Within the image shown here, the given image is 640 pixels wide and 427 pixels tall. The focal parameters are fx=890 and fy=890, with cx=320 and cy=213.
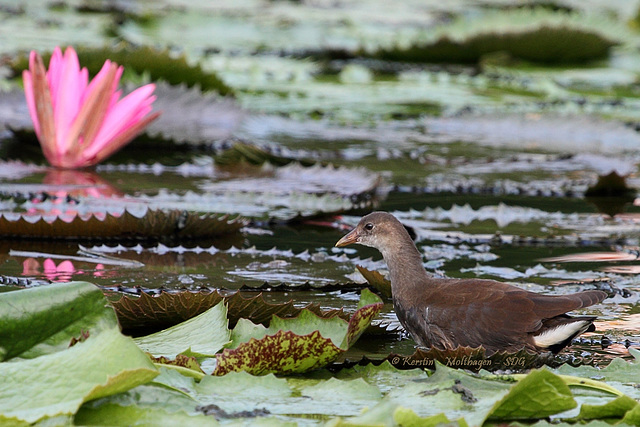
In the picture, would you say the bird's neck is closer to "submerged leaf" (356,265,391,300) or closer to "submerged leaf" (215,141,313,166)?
"submerged leaf" (356,265,391,300)

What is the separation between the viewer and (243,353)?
5.01 feet

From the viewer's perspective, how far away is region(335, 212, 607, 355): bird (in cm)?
191

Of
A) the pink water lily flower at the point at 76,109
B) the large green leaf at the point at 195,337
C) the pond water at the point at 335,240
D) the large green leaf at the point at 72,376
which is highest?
the pink water lily flower at the point at 76,109

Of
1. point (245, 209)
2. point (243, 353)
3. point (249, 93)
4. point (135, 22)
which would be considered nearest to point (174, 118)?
point (249, 93)

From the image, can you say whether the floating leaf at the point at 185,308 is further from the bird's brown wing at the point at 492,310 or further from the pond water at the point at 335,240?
the bird's brown wing at the point at 492,310

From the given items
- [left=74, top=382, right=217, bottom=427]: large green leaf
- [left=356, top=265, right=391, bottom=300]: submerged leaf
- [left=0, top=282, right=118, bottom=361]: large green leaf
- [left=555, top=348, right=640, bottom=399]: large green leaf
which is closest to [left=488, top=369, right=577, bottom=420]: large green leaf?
[left=555, top=348, right=640, bottom=399]: large green leaf

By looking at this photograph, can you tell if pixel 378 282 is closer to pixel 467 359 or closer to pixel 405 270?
pixel 405 270

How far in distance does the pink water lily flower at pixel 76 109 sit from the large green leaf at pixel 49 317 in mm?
1825

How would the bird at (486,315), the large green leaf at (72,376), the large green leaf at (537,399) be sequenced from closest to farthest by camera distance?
the large green leaf at (72,376), the large green leaf at (537,399), the bird at (486,315)

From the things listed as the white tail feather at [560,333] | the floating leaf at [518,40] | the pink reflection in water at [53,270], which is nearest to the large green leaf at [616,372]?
the white tail feather at [560,333]

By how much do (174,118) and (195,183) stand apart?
1124 mm

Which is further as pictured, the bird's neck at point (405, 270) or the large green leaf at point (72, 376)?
the bird's neck at point (405, 270)

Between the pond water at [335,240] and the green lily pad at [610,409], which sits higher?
the green lily pad at [610,409]

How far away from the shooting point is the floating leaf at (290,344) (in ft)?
5.01
